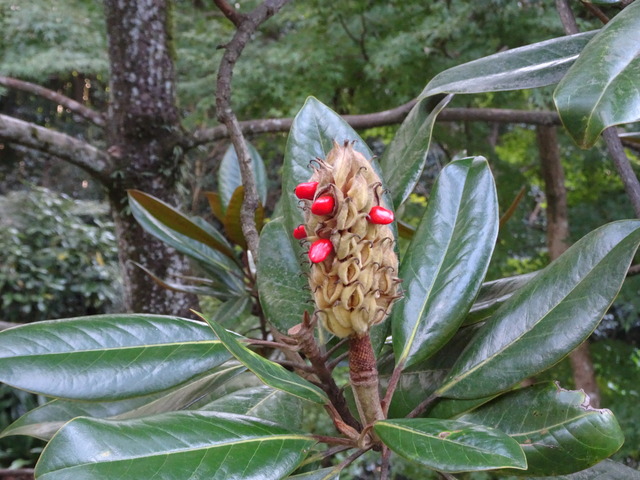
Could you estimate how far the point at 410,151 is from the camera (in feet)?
2.45

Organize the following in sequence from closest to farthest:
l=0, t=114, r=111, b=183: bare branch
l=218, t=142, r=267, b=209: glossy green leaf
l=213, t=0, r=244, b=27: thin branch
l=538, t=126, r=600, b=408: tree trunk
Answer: l=213, t=0, r=244, b=27: thin branch, l=218, t=142, r=267, b=209: glossy green leaf, l=0, t=114, r=111, b=183: bare branch, l=538, t=126, r=600, b=408: tree trunk

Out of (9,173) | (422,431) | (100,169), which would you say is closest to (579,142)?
(422,431)

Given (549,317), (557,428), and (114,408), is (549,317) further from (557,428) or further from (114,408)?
(114,408)

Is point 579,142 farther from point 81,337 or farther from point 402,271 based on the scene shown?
point 81,337

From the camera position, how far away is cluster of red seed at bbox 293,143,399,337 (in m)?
0.52

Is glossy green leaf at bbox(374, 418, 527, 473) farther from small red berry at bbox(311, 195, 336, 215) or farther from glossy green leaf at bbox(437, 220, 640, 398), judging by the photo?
small red berry at bbox(311, 195, 336, 215)

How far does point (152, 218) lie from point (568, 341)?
36.5 inches

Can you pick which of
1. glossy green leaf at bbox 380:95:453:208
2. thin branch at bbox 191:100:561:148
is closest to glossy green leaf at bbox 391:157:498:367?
glossy green leaf at bbox 380:95:453:208

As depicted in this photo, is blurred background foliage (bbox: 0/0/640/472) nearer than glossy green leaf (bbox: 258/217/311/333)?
No

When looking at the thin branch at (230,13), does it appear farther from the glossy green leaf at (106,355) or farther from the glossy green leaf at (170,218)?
the glossy green leaf at (106,355)

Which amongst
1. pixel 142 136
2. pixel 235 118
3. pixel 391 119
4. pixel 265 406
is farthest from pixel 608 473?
pixel 142 136

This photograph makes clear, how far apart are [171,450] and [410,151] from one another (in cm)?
46

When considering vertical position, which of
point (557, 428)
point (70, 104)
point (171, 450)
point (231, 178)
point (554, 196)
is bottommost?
point (554, 196)

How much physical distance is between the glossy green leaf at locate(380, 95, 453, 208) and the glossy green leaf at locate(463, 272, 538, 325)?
0.17 meters
